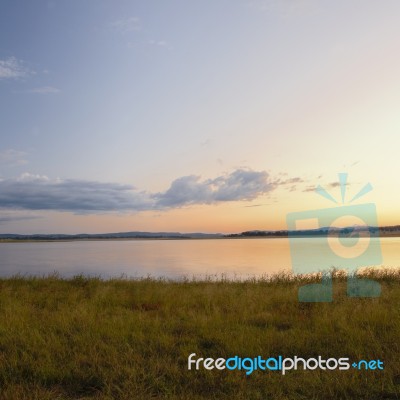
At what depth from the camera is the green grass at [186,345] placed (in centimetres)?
481

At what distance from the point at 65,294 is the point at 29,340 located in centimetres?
584

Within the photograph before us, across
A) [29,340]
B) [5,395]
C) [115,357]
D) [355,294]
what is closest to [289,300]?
[355,294]

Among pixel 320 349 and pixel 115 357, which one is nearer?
pixel 115 357

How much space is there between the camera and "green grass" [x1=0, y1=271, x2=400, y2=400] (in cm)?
481

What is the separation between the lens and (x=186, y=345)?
6293mm

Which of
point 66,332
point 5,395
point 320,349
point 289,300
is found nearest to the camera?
point 5,395

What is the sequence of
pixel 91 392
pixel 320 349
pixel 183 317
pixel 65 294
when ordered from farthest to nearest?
pixel 65 294, pixel 183 317, pixel 320 349, pixel 91 392

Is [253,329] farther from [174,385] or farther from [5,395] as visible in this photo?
[5,395]

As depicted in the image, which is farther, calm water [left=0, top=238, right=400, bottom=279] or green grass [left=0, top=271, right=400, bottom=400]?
calm water [left=0, top=238, right=400, bottom=279]

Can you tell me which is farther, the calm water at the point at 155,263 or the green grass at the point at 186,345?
the calm water at the point at 155,263

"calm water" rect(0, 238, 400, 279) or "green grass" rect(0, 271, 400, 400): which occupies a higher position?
"green grass" rect(0, 271, 400, 400)

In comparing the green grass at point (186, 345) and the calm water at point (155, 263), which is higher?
the green grass at point (186, 345)

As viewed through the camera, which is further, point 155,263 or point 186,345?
point 155,263

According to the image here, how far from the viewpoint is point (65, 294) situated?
12.1m
